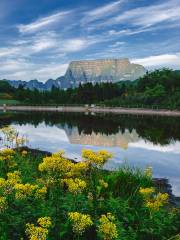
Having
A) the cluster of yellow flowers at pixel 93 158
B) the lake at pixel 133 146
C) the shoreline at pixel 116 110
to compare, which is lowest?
the shoreline at pixel 116 110

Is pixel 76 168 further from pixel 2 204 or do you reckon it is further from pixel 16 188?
pixel 2 204

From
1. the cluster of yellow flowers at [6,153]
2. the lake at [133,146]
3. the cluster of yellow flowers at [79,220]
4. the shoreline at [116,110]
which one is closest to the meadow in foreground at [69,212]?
the cluster of yellow flowers at [79,220]

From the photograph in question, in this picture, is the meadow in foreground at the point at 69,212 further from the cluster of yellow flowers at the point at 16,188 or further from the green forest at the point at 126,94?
the green forest at the point at 126,94

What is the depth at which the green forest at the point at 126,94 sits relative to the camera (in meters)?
112

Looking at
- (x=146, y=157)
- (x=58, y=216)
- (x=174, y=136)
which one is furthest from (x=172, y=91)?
(x=58, y=216)

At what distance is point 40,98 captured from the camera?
14950 cm

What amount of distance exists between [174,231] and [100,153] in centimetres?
226

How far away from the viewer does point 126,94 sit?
13162 cm

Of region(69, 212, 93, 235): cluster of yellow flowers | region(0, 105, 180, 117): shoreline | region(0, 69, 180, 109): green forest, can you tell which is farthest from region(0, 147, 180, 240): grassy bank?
region(0, 69, 180, 109): green forest

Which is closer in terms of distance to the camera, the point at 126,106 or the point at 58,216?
the point at 58,216

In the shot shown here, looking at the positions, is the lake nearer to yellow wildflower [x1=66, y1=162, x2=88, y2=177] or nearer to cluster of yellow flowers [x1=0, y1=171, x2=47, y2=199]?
yellow wildflower [x1=66, y1=162, x2=88, y2=177]

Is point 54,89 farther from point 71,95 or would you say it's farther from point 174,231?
point 174,231

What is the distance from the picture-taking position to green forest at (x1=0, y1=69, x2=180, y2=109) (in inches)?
4414

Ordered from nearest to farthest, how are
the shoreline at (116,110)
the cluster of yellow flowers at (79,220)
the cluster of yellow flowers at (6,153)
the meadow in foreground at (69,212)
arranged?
the cluster of yellow flowers at (79,220) < the meadow in foreground at (69,212) < the cluster of yellow flowers at (6,153) < the shoreline at (116,110)
